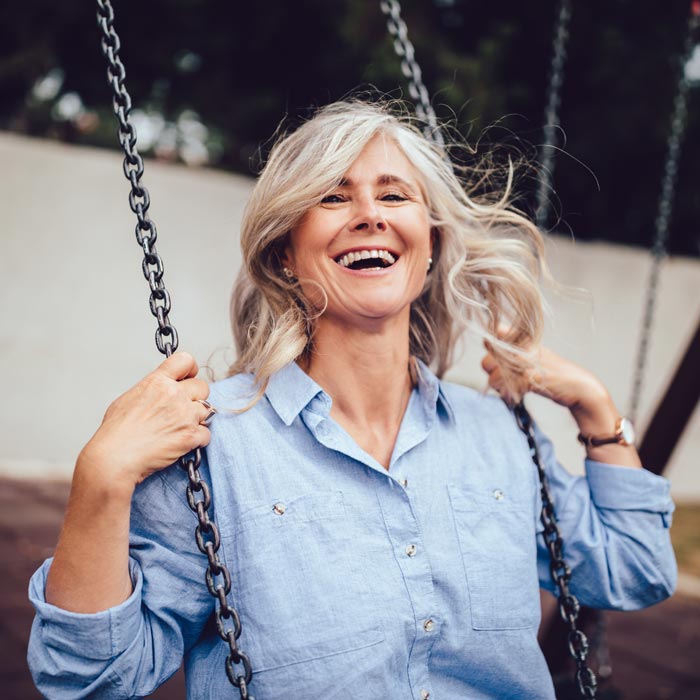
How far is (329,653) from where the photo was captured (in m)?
1.34

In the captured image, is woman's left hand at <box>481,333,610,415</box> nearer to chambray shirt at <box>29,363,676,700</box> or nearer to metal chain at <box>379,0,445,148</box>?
chambray shirt at <box>29,363,676,700</box>

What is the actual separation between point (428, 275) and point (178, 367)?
0.71m

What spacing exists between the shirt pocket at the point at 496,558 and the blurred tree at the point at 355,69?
4.54 meters

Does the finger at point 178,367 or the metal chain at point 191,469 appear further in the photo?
the finger at point 178,367

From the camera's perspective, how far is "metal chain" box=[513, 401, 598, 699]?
158cm

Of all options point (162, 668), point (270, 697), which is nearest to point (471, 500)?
point (270, 697)

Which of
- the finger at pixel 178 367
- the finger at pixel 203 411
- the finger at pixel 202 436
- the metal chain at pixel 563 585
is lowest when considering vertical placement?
the metal chain at pixel 563 585

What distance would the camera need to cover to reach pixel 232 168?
6.99 m

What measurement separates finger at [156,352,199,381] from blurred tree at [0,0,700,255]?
459 cm

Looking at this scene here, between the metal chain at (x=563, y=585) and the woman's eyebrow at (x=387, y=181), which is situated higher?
the woman's eyebrow at (x=387, y=181)

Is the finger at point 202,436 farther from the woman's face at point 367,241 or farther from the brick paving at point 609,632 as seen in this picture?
the brick paving at point 609,632

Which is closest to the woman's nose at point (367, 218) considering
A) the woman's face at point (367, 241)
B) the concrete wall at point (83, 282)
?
the woman's face at point (367, 241)

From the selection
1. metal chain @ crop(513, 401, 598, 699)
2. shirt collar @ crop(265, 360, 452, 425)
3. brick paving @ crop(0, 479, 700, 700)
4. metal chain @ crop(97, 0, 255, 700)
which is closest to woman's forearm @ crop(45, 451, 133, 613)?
metal chain @ crop(97, 0, 255, 700)

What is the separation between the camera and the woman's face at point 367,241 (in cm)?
159
